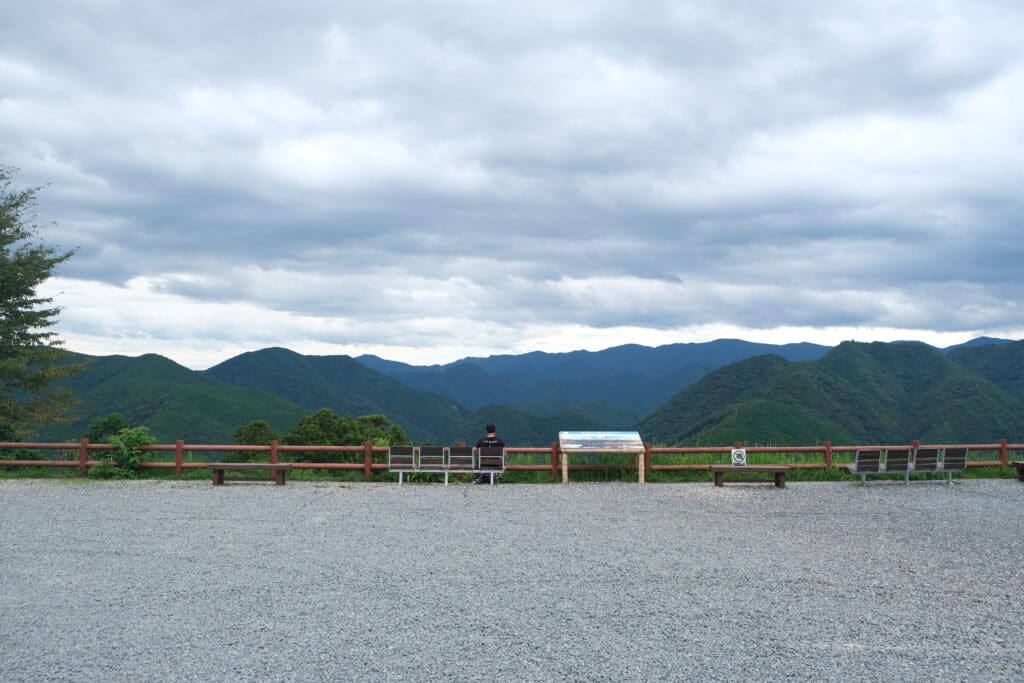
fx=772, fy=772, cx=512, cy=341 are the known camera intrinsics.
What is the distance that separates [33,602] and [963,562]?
11.2m

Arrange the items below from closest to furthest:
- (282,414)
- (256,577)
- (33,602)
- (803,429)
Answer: (33,602) → (256,577) → (803,429) → (282,414)

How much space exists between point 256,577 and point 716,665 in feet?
17.8

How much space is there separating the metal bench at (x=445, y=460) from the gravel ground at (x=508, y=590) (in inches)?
83.6

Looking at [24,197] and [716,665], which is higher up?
[24,197]

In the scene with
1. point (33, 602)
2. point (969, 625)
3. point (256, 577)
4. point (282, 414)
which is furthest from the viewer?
point (282, 414)

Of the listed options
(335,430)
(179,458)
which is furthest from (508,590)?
(335,430)

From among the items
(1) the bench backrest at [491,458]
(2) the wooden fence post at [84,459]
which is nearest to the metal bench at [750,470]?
(1) the bench backrest at [491,458]

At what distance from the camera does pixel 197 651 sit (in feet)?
21.8

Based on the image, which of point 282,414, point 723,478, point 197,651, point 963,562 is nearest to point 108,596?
point 197,651

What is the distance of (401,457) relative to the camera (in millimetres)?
17188

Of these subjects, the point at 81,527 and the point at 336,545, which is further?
the point at 81,527

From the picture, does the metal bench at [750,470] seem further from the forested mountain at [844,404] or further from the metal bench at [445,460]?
the forested mountain at [844,404]

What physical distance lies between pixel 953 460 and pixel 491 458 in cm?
1057

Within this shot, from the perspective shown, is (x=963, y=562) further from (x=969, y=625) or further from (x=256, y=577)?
(x=256, y=577)
